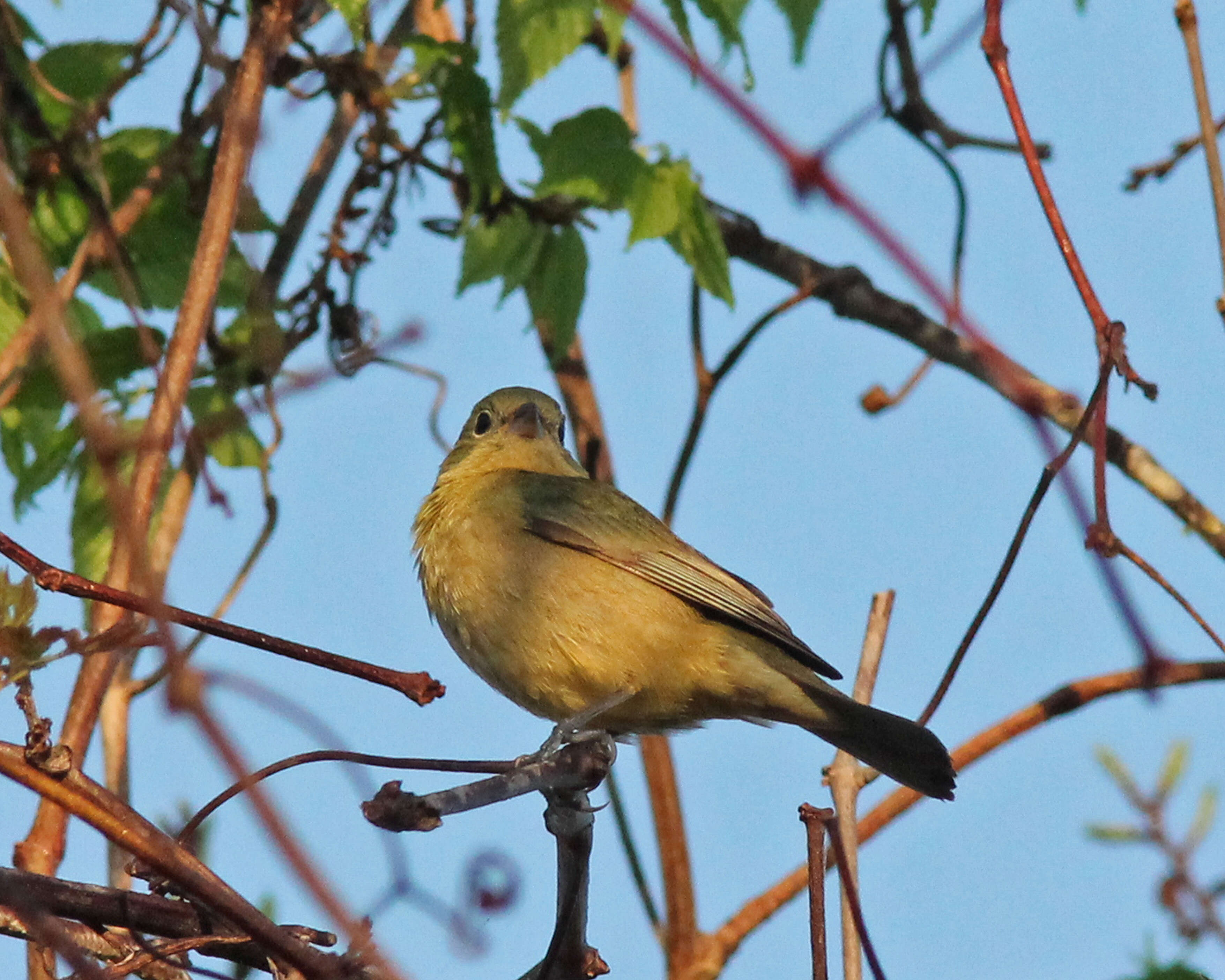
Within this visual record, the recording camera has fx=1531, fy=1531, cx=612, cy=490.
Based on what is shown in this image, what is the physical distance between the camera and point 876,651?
3.60 m

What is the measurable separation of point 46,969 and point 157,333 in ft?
8.65

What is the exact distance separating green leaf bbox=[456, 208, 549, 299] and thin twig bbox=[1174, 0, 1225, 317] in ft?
8.30

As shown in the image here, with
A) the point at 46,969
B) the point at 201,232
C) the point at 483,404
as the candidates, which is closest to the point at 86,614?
the point at 201,232

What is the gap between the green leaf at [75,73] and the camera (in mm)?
4867

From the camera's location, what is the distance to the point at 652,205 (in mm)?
4727

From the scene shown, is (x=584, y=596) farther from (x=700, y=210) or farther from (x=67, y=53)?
(x=67, y=53)

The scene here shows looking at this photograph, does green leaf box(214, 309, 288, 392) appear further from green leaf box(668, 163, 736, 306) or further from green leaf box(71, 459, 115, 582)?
green leaf box(668, 163, 736, 306)

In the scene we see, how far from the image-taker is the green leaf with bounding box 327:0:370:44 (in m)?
3.64

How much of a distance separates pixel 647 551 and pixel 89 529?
1.88 metres

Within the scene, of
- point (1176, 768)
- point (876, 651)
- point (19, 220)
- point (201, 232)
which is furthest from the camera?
point (1176, 768)

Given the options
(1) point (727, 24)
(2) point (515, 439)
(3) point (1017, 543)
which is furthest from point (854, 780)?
(2) point (515, 439)

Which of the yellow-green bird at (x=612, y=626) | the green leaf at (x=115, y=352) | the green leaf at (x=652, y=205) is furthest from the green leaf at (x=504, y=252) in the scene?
the green leaf at (x=115, y=352)

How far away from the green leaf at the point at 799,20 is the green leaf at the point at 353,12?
51.8 inches

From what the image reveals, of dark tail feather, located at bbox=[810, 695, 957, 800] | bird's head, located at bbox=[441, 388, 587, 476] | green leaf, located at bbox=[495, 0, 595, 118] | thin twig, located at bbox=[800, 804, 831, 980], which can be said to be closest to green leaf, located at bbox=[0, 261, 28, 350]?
green leaf, located at bbox=[495, 0, 595, 118]
